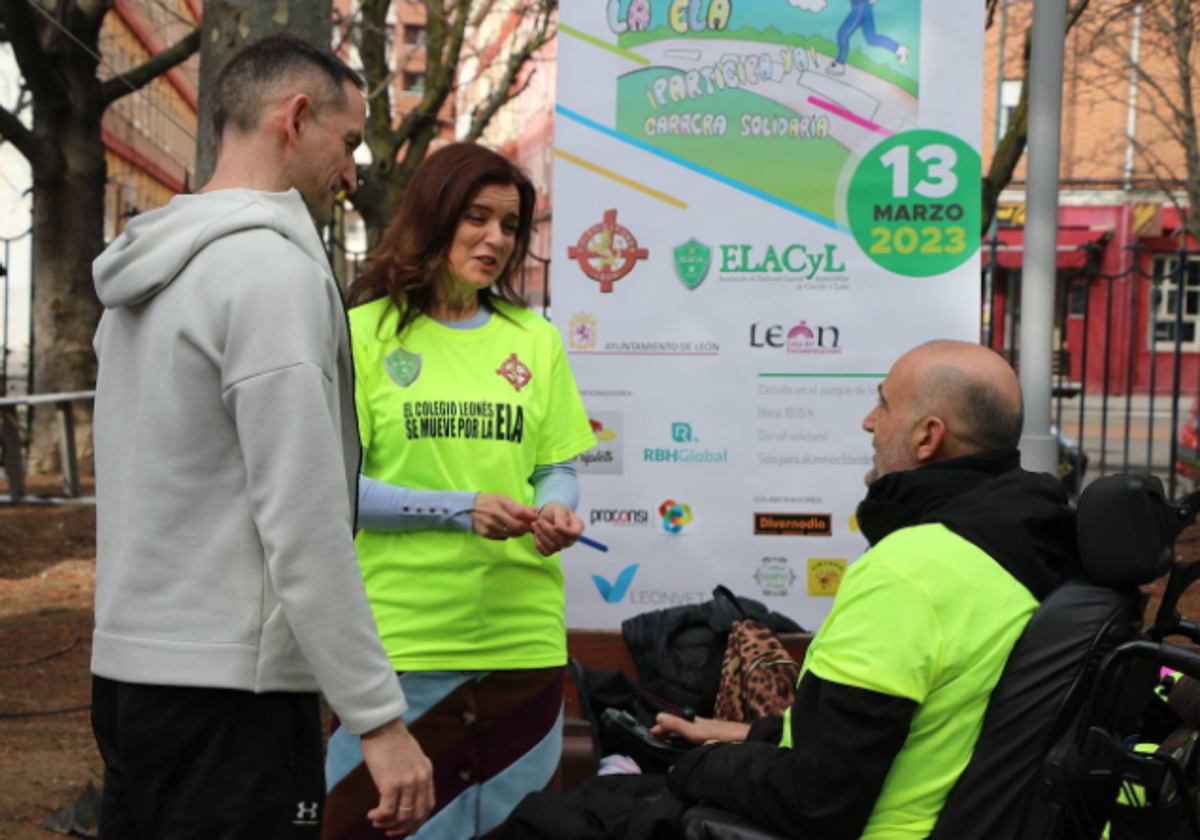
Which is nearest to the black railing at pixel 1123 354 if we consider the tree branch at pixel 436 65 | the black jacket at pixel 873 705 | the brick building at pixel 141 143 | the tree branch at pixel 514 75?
the tree branch at pixel 514 75

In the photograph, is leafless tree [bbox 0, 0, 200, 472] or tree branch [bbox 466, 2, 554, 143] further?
tree branch [bbox 466, 2, 554, 143]

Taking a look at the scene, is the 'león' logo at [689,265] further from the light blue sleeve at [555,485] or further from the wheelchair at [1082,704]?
→ the wheelchair at [1082,704]

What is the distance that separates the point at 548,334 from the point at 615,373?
5.34 ft

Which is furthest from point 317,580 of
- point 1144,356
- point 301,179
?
point 1144,356

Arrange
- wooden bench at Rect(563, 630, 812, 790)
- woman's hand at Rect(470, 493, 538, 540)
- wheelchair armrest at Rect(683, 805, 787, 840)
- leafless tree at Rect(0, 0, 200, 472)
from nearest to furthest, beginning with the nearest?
wheelchair armrest at Rect(683, 805, 787, 840), woman's hand at Rect(470, 493, 538, 540), wooden bench at Rect(563, 630, 812, 790), leafless tree at Rect(0, 0, 200, 472)

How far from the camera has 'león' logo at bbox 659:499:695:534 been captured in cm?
477

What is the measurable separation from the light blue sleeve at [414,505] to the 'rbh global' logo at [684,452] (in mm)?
1948

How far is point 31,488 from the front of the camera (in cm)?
1179

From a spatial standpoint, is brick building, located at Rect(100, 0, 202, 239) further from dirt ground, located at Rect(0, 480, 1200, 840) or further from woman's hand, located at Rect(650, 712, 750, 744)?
woman's hand, located at Rect(650, 712, 750, 744)

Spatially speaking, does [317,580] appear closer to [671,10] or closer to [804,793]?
[804,793]

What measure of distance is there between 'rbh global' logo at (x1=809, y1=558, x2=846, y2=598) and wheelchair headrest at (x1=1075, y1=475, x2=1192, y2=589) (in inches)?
101

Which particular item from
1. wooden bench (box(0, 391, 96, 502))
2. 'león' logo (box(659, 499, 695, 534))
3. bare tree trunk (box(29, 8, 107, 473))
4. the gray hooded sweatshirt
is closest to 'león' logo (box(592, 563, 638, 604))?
'león' logo (box(659, 499, 695, 534))

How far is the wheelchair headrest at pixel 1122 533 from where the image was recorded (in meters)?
2.14

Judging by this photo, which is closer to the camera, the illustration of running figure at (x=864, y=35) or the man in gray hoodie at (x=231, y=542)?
the man in gray hoodie at (x=231, y=542)
